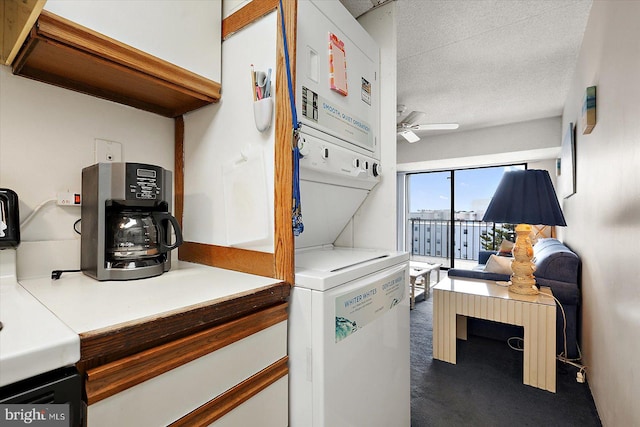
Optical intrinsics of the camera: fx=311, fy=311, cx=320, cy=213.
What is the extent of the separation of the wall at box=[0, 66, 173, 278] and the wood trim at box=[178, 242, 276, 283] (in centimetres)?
38

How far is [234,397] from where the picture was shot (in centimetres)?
82

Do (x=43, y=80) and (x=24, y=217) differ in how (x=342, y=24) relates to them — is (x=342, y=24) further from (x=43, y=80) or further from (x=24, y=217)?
(x=24, y=217)

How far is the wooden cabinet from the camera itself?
0.60 metres

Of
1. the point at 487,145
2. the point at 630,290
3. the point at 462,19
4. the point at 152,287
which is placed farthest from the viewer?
the point at 487,145

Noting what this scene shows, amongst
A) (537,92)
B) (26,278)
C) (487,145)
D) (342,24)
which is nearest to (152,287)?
(26,278)

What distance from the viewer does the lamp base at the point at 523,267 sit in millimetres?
2330

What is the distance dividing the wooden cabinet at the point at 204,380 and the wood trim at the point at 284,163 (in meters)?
0.14

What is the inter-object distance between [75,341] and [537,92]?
4.36 meters

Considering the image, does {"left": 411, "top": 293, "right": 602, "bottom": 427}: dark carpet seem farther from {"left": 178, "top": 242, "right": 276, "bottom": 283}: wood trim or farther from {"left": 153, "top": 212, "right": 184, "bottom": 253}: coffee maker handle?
{"left": 153, "top": 212, "right": 184, "bottom": 253}: coffee maker handle

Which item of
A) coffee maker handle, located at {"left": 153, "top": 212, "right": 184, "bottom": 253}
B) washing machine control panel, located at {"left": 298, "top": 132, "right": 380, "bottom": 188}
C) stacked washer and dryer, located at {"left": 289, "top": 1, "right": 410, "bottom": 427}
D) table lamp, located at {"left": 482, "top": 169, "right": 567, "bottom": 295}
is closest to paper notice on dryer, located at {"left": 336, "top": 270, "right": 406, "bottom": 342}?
stacked washer and dryer, located at {"left": 289, "top": 1, "right": 410, "bottom": 427}

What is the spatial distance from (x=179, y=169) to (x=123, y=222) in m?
0.44

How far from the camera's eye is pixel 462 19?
2.15 meters
